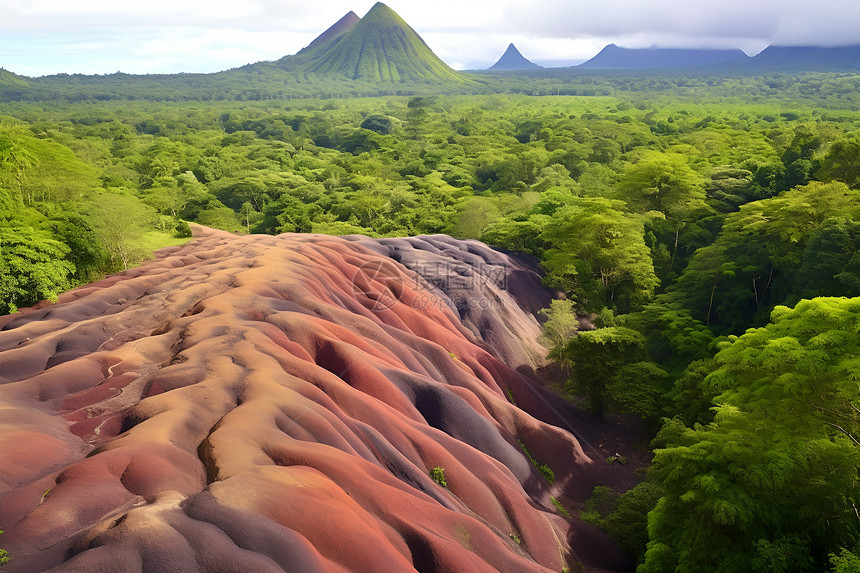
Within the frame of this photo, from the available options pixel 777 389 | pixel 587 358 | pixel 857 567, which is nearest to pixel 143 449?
pixel 857 567

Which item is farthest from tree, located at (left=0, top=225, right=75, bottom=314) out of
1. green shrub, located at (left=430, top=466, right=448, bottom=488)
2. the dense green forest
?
green shrub, located at (left=430, top=466, right=448, bottom=488)

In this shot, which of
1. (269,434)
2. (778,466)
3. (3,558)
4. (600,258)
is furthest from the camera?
(600,258)

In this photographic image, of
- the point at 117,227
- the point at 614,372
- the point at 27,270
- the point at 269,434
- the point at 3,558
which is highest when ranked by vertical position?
the point at 117,227

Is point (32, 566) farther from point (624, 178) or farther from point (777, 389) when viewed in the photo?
point (624, 178)

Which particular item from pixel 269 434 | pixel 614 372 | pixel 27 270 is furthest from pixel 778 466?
pixel 27 270

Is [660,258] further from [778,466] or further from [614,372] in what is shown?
[778,466]

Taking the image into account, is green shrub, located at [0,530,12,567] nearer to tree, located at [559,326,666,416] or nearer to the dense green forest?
the dense green forest
